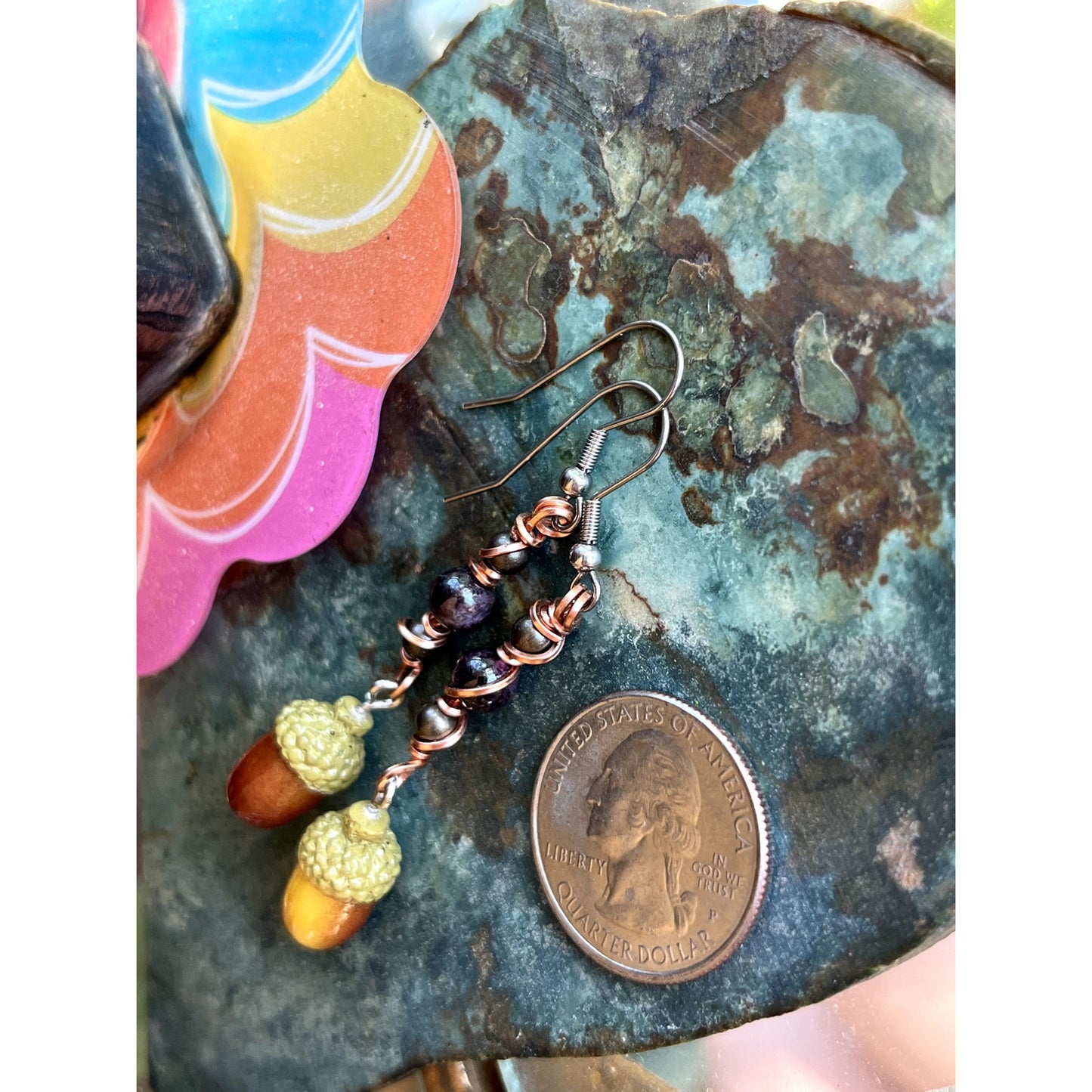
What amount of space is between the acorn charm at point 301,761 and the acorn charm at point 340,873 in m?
0.03

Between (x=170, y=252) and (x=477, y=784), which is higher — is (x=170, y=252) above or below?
above

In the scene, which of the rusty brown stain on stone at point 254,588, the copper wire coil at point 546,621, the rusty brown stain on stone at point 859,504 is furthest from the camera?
the rusty brown stain on stone at point 254,588

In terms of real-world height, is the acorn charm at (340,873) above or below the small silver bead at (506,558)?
below

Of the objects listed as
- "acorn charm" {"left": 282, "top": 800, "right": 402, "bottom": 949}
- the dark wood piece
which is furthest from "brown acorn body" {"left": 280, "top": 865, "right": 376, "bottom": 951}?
the dark wood piece

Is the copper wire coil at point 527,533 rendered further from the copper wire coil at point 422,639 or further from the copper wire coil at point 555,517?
the copper wire coil at point 422,639

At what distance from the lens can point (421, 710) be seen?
95 centimetres

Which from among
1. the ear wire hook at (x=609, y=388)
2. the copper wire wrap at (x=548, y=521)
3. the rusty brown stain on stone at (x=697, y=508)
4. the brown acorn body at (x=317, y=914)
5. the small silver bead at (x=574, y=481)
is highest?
the ear wire hook at (x=609, y=388)

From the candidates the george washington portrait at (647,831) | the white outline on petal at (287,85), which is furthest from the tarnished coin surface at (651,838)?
the white outline on petal at (287,85)

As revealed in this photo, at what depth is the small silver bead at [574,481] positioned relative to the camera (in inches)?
34.1

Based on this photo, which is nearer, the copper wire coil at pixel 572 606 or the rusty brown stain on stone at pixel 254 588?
the copper wire coil at pixel 572 606

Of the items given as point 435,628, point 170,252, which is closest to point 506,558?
point 435,628

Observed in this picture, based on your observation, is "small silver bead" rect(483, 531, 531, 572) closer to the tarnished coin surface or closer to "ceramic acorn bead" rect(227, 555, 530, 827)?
"ceramic acorn bead" rect(227, 555, 530, 827)

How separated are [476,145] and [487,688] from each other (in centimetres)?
53

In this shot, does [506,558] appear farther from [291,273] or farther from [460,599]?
[291,273]
